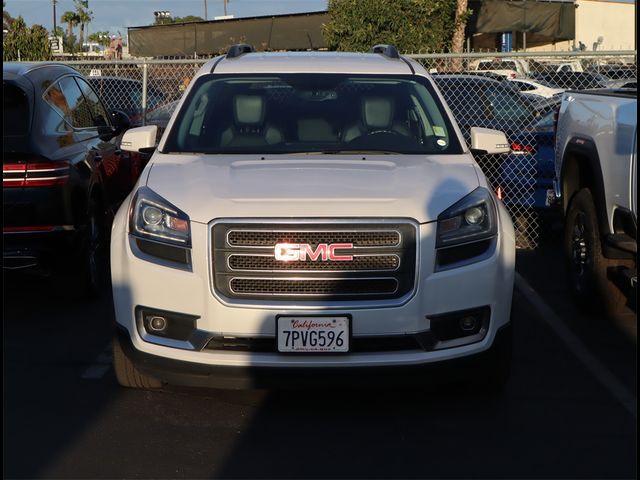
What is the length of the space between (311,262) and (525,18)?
101 ft

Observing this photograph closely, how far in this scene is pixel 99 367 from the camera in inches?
252

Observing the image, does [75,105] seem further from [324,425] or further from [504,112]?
[504,112]

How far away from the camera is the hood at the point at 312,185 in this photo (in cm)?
514

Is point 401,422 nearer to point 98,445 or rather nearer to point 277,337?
point 277,337

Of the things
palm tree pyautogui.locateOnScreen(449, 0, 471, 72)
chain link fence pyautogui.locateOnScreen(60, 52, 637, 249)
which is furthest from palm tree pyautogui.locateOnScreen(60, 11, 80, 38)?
chain link fence pyautogui.locateOnScreen(60, 52, 637, 249)

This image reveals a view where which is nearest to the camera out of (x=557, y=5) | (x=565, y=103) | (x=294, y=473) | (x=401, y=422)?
(x=294, y=473)

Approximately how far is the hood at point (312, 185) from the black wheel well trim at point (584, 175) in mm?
1453

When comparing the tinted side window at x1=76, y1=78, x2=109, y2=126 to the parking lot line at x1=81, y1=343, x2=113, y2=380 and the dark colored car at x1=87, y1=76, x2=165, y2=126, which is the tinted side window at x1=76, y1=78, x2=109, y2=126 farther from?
the dark colored car at x1=87, y1=76, x2=165, y2=126

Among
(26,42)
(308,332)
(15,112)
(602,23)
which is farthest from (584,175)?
(602,23)

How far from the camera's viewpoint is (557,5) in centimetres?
3600

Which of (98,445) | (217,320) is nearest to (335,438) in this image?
(217,320)

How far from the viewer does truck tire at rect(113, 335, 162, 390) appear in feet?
18.6

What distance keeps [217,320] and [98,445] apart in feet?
2.69

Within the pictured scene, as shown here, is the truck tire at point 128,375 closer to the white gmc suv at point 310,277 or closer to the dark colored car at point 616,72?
the white gmc suv at point 310,277
